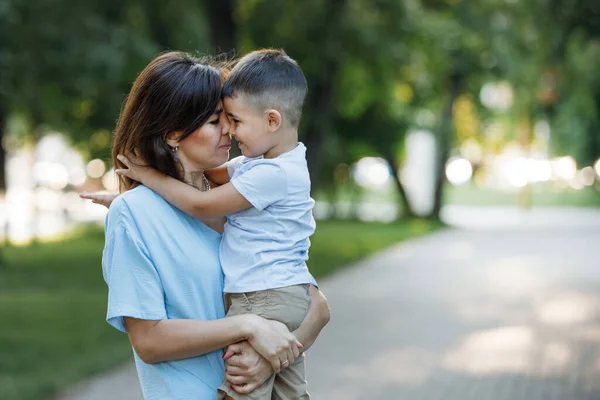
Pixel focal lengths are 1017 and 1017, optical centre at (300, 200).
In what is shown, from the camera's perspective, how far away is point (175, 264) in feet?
7.86

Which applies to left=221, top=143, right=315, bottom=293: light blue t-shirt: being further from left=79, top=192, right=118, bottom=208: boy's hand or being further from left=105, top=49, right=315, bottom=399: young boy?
left=79, top=192, right=118, bottom=208: boy's hand

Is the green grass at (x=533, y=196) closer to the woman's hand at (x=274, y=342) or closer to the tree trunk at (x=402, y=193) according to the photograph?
the tree trunk at (x=402, y=193)

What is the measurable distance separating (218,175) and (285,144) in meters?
0.34

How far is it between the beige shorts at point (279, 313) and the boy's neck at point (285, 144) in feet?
A: 1.15

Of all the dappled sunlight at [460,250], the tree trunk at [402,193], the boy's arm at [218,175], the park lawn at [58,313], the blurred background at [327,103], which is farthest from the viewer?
the tree trunk at [402,193]

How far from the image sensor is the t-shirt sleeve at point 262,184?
254 centimetres

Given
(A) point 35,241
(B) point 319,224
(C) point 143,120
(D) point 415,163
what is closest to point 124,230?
(C) point 143,120

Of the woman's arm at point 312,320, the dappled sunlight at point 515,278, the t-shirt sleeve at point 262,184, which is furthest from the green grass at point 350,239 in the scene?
the t-shirt sleeve at point 262,184

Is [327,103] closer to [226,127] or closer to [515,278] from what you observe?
[515,278]

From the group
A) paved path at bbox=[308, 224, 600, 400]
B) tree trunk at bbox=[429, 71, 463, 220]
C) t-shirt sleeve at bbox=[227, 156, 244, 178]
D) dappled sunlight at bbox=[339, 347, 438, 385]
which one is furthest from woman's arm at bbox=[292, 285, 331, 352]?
tree trunk at bbox=[429, 71, 463, 220]

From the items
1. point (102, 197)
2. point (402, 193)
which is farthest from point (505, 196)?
point (102, 197)

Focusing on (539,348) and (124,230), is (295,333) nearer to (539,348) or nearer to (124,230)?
(124,230)

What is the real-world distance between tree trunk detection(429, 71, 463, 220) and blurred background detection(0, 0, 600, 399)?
5cm

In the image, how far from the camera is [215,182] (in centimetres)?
292
